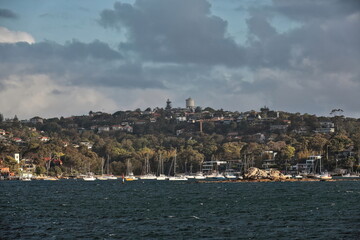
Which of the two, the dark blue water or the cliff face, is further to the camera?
the cliff face

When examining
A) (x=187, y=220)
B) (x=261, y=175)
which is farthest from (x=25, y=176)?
(x=187, y=220)

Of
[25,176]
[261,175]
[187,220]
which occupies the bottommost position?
[187,220]

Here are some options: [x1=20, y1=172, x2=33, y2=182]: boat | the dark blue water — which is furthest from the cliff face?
the dark blue water

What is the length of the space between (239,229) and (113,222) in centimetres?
1100

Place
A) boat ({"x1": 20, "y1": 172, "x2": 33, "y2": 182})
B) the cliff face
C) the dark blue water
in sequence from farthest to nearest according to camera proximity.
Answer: boat ({"x1": 20, "y1": 172, "x2": 33, "y2": 182})
the cliff face
the dark blue water

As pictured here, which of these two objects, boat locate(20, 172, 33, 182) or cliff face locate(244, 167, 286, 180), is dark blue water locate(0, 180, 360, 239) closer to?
cliff face locate(244, 167, 286, 180)

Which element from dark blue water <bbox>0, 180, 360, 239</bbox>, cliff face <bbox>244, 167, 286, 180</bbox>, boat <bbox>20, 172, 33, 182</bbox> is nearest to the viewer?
dark blue water <bbox>0, 180, 360, 239</bbox>

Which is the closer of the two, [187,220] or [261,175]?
[187,220]

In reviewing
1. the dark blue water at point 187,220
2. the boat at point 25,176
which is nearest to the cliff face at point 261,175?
the boat at point 25,176

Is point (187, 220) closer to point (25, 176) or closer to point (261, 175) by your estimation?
point (261, 175)

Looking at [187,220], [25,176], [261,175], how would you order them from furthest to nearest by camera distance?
[25,176], [261,175], [187,220]

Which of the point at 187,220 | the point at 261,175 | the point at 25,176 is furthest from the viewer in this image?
the point at 25,176

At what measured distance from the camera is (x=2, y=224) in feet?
170

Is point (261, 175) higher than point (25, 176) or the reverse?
higher
